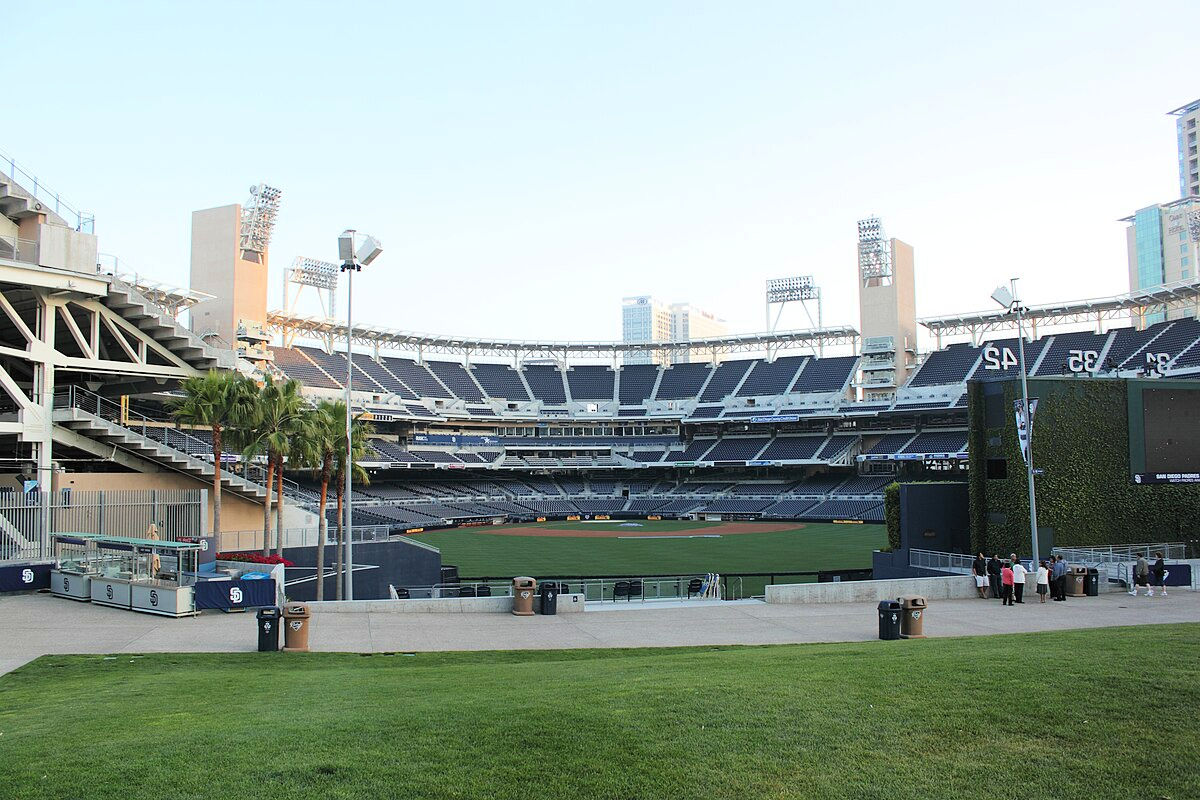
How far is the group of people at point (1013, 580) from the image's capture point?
22266mm

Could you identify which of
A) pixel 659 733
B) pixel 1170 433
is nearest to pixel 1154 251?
pixel 1170 433

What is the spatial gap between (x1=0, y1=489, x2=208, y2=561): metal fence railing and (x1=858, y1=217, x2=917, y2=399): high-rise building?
227 feet

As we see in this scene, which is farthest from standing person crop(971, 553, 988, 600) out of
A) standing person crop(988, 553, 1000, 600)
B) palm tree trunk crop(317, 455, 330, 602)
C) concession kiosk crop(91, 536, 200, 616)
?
concession kiosk crop(91, 536, 200, 616)

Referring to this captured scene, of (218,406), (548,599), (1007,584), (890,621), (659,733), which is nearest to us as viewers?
(659,733)

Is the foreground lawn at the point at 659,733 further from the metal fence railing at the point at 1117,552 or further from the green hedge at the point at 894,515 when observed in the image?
the green hedge at the point at 894,515

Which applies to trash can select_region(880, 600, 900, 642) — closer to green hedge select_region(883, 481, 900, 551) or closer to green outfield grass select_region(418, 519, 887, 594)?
green outfield grass select_region(418, 519, 887, 594)

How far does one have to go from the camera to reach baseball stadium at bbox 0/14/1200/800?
7395mm

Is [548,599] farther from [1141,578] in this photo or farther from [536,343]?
[536,343]

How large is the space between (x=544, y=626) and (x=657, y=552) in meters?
28.7

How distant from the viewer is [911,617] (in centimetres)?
1789

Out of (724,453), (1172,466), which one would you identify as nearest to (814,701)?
(1172,466)

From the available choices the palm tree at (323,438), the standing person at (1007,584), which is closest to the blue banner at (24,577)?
the palm tree at (323,438)

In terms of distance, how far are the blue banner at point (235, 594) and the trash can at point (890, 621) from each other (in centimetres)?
1466

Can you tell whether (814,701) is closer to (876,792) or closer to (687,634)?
(876,792)
